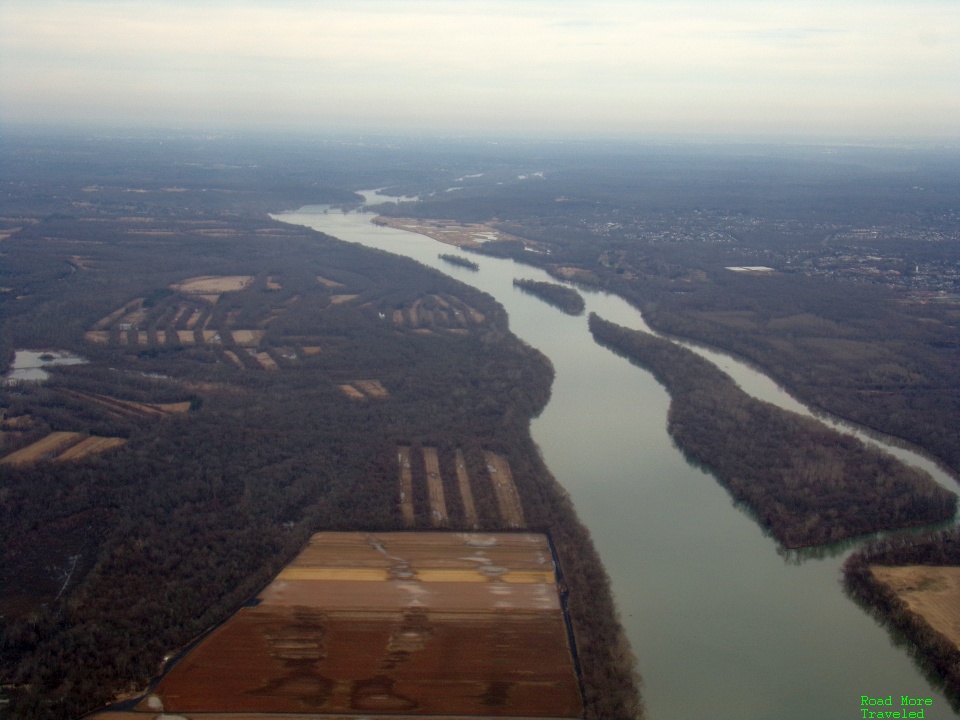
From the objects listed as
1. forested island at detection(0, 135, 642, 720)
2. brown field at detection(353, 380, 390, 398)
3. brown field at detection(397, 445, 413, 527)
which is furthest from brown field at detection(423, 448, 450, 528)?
brown field at detection(353, 380, 390, 398)

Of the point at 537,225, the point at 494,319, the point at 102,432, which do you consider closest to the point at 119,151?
the point at 537,225

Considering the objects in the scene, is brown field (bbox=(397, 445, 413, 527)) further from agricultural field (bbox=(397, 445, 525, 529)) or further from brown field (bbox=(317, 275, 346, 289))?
brown field (bbox=(317, 275, 346, 289))

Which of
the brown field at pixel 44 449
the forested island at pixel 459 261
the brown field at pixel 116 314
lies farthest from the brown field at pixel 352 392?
the forested island at pixel 459 261

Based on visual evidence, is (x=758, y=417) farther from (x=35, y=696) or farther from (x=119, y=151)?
(x=119, y=151)

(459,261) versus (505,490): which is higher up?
(459,261)

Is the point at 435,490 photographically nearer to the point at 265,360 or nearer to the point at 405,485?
the point at 405,485

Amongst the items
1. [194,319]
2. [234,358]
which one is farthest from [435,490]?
[194,319]

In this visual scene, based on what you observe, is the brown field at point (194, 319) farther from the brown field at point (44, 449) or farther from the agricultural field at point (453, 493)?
the agricultural field at point (453, 493)
